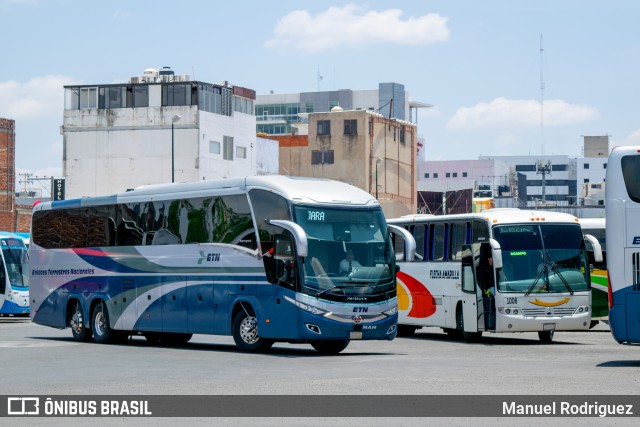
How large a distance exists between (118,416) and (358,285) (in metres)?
10.9

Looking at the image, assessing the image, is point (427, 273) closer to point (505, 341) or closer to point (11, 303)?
point (505, 341)

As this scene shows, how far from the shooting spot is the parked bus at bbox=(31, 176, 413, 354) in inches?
939

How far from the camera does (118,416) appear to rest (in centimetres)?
1363

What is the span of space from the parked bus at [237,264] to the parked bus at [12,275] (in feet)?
48.3

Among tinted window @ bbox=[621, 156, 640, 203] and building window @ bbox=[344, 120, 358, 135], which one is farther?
building window @ bbox=[344, 120, 358, 135]

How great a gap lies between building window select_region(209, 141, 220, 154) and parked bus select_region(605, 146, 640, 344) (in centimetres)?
7503

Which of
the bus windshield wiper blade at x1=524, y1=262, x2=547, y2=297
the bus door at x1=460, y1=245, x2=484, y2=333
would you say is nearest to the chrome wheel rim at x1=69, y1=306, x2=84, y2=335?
the bus door at x1=460, y1=245, x2=484, y2=333

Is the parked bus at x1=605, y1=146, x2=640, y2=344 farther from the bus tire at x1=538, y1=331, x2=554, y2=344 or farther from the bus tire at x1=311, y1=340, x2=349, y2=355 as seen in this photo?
the bus tire at x1=538, y1=331, x2=554, y2=344

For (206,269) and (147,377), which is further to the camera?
(206,269)

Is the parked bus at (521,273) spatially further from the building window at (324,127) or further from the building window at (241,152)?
the building window at (324,127)

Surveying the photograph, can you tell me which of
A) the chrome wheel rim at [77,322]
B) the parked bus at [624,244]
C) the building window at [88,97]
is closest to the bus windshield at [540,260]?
the parked bus at [624,244]

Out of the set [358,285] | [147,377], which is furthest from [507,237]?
[147,377]

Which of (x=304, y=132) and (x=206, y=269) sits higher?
(x=304, y=132)

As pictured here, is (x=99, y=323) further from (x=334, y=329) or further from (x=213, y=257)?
(x=334, y=329)
